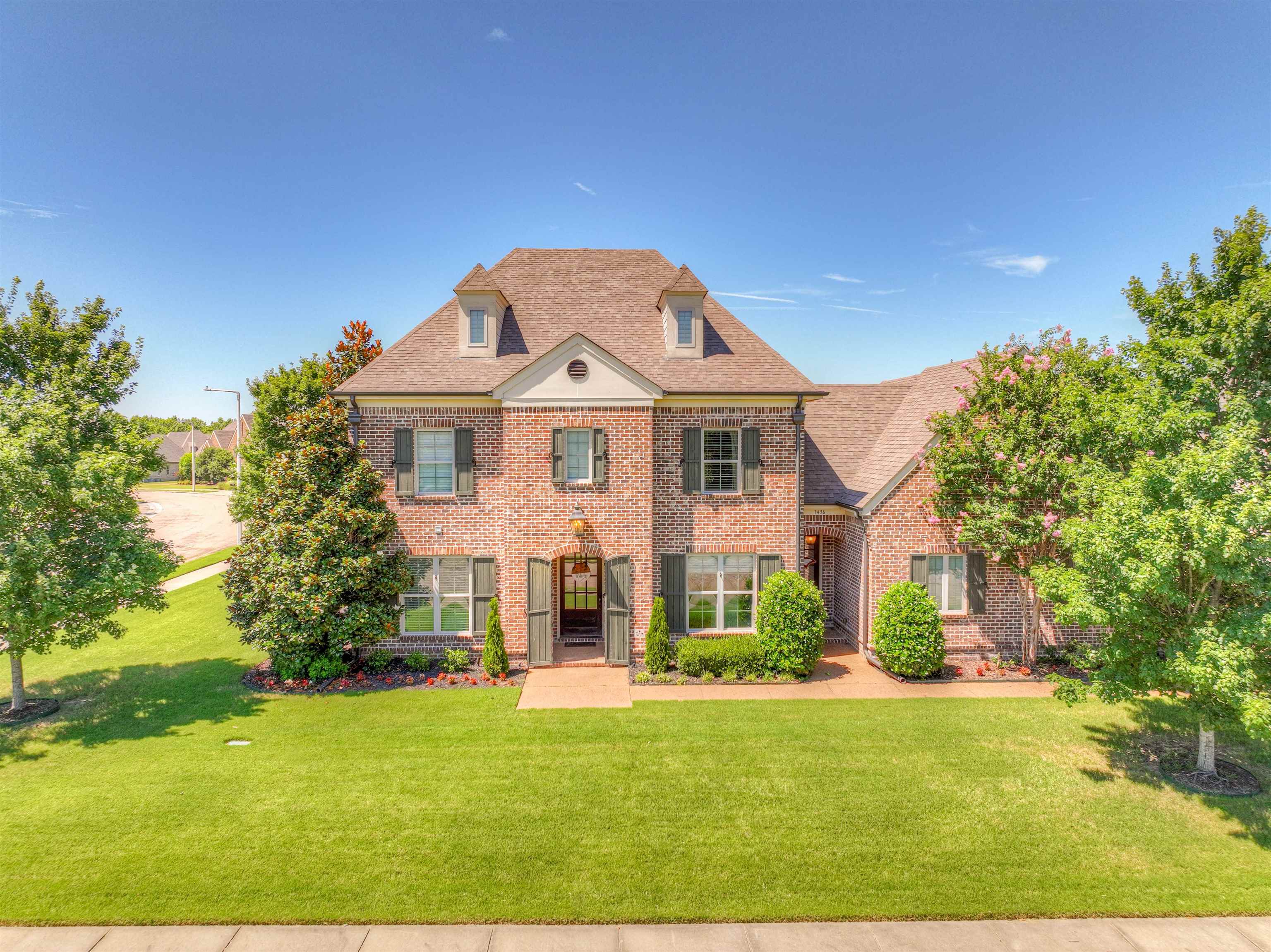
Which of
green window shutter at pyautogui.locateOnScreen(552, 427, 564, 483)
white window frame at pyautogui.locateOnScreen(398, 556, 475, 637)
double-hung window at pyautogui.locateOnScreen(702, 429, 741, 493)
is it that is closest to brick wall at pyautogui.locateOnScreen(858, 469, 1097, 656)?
double-hung window at pyautogui.locateOnScreen(702, 429, 741, 493)

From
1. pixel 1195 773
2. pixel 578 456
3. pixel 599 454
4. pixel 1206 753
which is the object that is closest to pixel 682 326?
pixel 599 454

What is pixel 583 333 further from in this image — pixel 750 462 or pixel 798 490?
pixel 798 490

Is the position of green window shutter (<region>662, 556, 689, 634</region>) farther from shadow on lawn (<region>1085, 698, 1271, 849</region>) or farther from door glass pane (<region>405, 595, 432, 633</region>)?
shadow on lawn (<region>1085, 698, 1271, 849</region>)

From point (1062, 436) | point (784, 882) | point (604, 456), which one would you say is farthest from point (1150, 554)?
point (604, 456)

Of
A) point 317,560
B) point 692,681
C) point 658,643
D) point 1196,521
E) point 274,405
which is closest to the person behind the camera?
point 1196,521

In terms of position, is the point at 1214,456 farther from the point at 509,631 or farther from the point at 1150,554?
the point at 509,631
